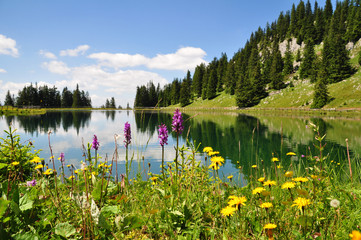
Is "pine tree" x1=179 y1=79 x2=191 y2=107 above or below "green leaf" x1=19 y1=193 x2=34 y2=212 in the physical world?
above

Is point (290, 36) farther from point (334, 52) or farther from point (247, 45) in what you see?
point (334, 52)

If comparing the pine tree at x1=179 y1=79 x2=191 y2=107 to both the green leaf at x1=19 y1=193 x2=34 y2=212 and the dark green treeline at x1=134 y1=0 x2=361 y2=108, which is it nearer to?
the dark green treeline at x1=134 y1=0 x2=361 y2=108

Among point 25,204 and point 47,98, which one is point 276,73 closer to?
point 25,204

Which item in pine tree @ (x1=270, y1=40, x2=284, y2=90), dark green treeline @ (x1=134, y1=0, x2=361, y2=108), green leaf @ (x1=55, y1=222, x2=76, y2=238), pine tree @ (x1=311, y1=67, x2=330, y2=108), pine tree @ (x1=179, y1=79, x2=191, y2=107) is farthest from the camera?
pine tree @ (x1=179, y1=79, x2=191, y2=107)

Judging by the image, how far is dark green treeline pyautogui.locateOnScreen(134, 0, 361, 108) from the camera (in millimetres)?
70250

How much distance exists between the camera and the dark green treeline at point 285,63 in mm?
70250

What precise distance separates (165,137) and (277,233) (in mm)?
1831

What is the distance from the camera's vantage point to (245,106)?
90.0m

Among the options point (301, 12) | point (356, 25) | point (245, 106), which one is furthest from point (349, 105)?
point (301, 12)

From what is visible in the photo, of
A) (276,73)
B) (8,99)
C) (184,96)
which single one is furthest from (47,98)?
(276,73)

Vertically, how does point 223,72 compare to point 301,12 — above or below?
below

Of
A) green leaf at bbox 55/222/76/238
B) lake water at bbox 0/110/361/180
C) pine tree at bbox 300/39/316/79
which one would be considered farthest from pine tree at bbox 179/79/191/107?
green leaf at bbox 55/222/76/238

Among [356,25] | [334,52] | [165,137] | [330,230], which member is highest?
[356,25]

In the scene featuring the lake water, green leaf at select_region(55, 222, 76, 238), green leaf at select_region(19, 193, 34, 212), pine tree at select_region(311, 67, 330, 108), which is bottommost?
the lake water
